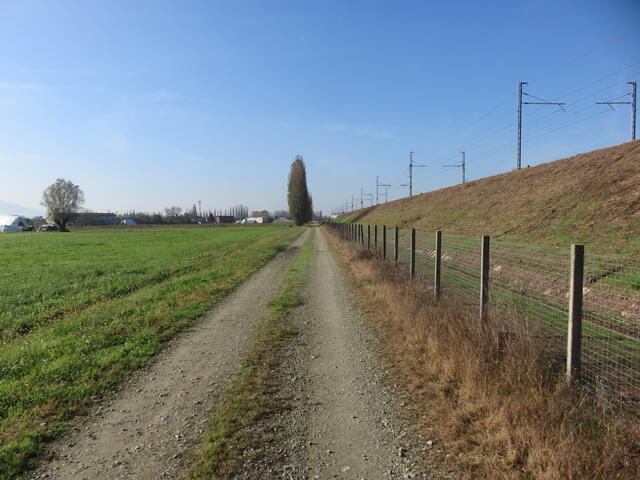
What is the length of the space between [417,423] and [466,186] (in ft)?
119

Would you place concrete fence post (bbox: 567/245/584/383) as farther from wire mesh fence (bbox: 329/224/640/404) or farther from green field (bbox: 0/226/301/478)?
green field (bbox: 0/226/301/478)

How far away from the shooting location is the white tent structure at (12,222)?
354 feet

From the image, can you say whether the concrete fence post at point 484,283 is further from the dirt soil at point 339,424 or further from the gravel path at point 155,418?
the gravel path at point 155,418

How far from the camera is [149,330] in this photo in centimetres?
688

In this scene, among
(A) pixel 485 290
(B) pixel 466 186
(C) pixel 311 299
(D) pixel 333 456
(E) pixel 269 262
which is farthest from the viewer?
(B) pixel 466 186

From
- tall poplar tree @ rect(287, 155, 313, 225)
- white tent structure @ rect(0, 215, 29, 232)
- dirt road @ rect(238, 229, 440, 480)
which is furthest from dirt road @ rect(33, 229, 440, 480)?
white tent structure @ rect(0, 215, 29, 232)

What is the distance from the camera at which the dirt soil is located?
2998 mm

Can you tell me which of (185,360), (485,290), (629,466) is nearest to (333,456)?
(629,466)

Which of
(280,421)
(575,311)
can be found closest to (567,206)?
(575,311)

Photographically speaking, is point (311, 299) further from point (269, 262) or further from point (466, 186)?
point (466, 186)

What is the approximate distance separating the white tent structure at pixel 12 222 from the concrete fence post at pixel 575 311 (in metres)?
139

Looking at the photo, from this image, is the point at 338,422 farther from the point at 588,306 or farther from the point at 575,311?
the point at 588,306

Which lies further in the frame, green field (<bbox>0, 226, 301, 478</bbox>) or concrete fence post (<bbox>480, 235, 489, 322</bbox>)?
concrete fence post (<bbox>480, 235, 489, 322</bbox>)

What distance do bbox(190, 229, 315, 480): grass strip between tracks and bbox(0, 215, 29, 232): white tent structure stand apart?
134965 mm
